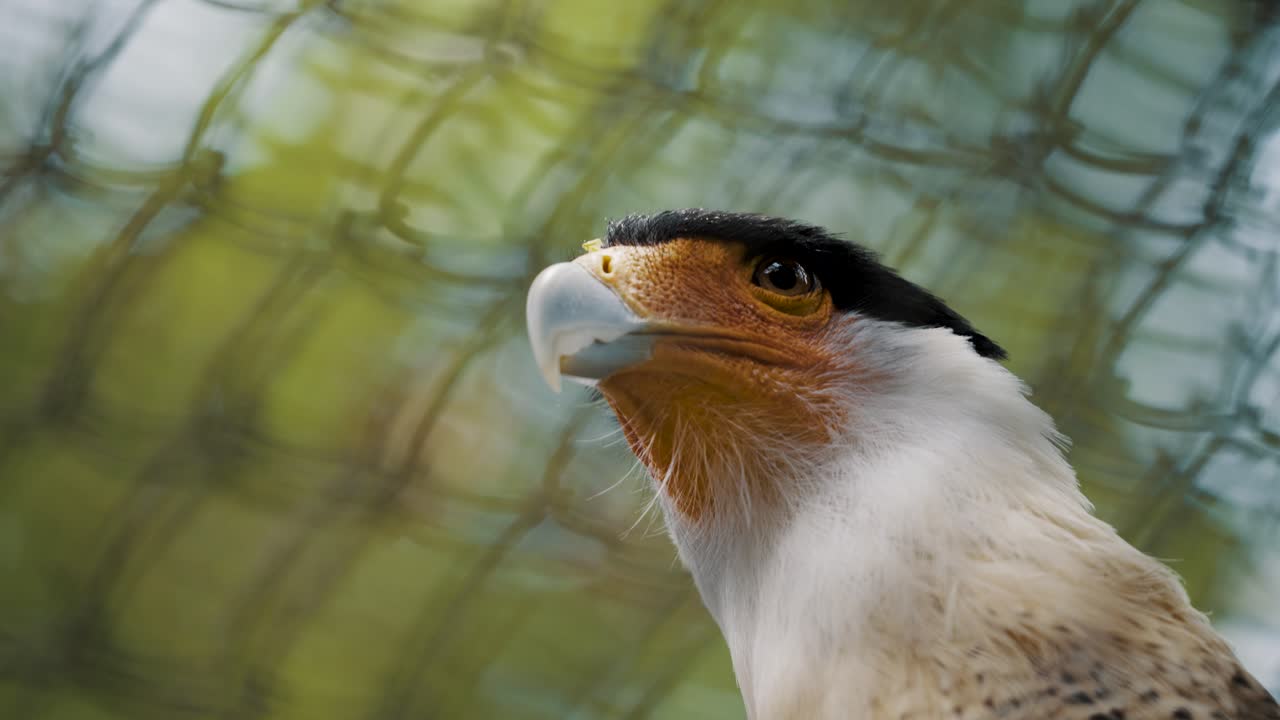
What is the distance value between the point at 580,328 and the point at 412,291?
4.22 ft

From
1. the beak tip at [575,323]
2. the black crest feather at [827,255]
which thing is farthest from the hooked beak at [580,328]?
the black crest feather at [827,255]

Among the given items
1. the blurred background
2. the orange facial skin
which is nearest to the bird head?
the orange facial skin

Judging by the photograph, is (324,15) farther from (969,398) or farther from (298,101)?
(969,398)

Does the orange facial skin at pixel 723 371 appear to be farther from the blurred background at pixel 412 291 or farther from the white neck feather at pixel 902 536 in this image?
the blurred background at pixel 412 291

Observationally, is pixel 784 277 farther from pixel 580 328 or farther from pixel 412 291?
pixel 412 291

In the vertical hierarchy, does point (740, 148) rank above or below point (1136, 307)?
below

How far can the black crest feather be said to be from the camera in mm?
1017

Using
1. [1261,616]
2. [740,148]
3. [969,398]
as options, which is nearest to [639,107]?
[740,148]

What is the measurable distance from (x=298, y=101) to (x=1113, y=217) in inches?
67.7

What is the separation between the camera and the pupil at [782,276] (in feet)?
3.34

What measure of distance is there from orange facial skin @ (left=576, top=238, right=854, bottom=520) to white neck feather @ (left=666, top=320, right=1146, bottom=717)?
0.04m

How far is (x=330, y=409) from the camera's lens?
2111 mm

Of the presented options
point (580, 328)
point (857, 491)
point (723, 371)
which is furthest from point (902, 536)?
point (580, 328)

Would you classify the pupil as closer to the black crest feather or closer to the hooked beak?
the black crest feather
